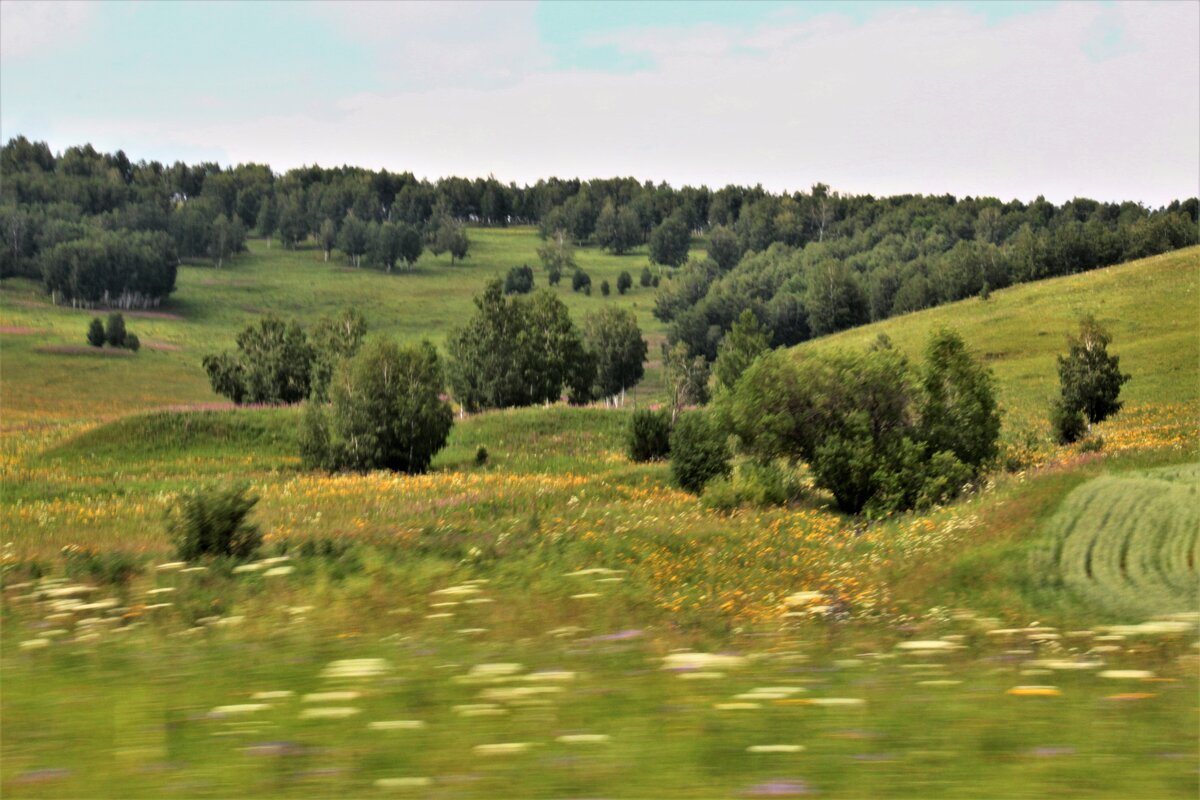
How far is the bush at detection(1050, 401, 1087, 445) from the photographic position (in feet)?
151

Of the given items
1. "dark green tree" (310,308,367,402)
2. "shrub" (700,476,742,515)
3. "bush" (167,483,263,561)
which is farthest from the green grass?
"dark green tree" (310,308,367,402)

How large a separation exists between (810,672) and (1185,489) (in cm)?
1290

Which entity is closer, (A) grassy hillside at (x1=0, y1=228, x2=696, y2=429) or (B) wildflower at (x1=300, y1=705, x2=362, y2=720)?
(B) wildflower at (x1=300, y1=705, x2=362, y2=720)

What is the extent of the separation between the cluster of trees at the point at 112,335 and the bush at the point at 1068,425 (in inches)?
3338

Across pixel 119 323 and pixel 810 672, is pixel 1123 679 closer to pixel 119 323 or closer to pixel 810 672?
pixel 810 672

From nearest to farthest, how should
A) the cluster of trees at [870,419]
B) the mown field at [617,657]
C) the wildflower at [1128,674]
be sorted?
1. the mown field at [617,657]
2. the wildflower at [1128,674]
3. the cluster of trees at [870,419]

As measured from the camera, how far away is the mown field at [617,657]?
482 cm

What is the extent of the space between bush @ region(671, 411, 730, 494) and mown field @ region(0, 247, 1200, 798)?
1246 centimetres

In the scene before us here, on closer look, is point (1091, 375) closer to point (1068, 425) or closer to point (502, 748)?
point (1068, 425)

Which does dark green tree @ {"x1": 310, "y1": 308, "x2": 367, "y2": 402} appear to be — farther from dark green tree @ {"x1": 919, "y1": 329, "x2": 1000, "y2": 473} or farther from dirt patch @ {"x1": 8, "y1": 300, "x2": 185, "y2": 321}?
dirt patch @ {"x1": 8, "y1": 300, "x2": 185, "y2": 321}

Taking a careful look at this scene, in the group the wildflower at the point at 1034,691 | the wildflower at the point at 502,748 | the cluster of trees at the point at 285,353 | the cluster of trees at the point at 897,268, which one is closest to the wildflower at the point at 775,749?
the wildflower at the point at 502,748

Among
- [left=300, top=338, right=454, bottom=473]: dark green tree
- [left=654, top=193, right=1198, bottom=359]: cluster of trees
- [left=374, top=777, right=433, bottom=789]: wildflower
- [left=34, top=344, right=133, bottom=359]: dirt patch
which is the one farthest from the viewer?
[left=654, top=193, right=1198, bottom=359]: cluster of trees

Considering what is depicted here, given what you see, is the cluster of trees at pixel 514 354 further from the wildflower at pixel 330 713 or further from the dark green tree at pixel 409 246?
the dark green tree at pixel 409 246

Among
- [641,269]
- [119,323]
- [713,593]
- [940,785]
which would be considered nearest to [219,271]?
[119,323]
